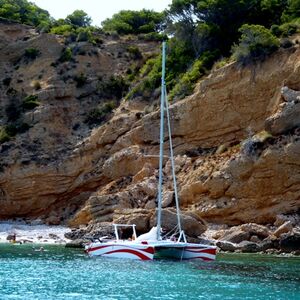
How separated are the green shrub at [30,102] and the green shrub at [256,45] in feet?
68.0

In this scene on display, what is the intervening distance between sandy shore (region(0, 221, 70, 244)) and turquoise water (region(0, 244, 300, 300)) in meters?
9.76

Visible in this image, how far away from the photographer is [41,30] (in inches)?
2859

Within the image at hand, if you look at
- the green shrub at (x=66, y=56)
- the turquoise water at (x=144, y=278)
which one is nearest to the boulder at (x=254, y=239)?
the turquoise water at (x=144, y=278)

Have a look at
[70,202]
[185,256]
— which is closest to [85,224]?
[70,202]

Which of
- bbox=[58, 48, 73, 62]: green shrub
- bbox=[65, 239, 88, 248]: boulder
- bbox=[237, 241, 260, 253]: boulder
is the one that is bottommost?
→ bbox=[237, 241, 260, 253]: boulder

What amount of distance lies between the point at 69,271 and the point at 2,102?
126 ft

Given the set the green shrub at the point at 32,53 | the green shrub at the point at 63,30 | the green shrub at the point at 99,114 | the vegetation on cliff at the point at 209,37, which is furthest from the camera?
the green shrub at the point at 63,30

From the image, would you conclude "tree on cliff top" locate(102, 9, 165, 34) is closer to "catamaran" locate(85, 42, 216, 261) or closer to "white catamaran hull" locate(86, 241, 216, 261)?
"catamaran" locate(85, 42, 216, 261)

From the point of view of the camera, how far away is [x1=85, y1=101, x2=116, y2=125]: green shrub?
61444 mm

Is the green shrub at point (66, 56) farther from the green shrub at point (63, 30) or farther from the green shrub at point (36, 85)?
the green shrub at point (63, 30)

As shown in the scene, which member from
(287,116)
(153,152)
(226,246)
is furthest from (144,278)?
(153,152)

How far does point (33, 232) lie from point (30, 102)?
52.4ft

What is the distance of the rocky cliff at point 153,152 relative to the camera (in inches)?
1766

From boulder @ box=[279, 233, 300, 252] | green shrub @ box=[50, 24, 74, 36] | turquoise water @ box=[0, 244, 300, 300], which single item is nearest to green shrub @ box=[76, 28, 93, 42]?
green shrub @ box=[50, 24, 74, 36]
